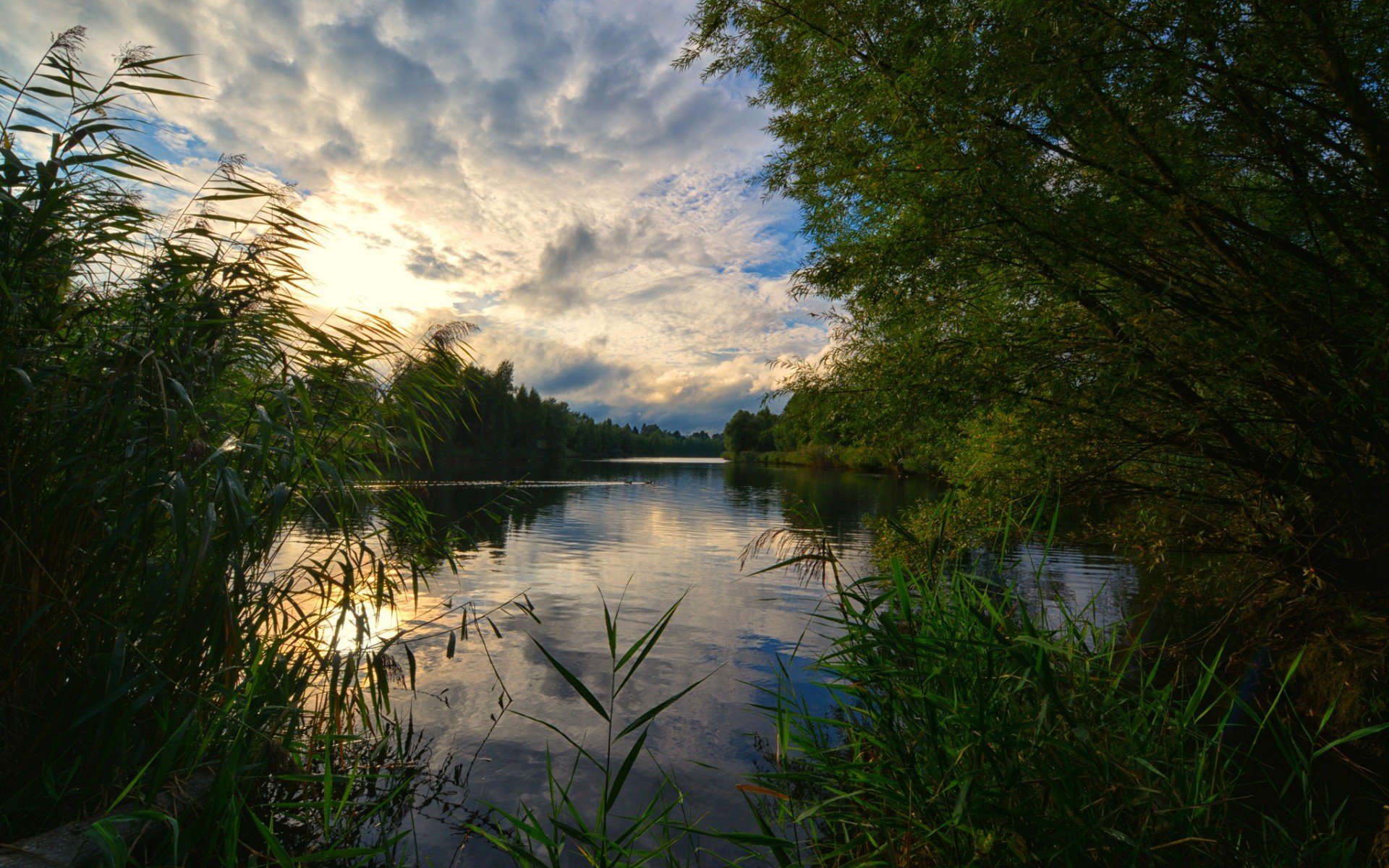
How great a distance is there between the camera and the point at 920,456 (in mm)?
8500

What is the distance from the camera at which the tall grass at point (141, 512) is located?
2.87 metres

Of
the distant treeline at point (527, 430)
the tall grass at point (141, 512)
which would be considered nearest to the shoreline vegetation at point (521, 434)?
the distant treeline at point (527, 430)

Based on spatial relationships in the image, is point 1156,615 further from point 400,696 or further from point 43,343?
point 43,343

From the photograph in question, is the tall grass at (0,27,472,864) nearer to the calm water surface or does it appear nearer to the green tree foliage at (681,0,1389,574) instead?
the calm water surface

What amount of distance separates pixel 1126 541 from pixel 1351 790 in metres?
2.57

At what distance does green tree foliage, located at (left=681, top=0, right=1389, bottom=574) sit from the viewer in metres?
4.50

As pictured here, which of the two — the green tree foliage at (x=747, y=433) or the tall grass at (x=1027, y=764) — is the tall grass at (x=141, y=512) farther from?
the green tree foliage at (x=747, y=433)

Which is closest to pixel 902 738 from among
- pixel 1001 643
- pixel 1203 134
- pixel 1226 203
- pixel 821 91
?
pixel 1001 643

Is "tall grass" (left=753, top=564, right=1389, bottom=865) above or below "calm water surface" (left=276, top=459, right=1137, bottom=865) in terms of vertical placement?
above

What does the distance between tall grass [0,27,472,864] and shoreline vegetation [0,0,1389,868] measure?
3 centimetres

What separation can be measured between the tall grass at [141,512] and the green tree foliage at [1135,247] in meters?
5.29

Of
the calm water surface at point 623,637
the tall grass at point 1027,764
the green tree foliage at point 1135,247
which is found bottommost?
the calm water surface at point 623,637

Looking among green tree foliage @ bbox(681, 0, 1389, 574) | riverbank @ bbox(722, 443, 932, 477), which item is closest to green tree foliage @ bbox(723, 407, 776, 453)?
riverbank @ bbox(722, 443, 932, 477)

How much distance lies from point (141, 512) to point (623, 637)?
23.0ft
